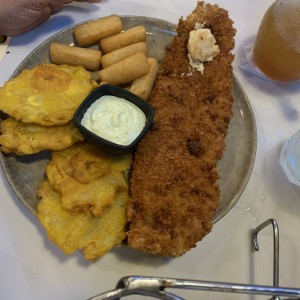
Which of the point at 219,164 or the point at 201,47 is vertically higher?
the point at 201,47

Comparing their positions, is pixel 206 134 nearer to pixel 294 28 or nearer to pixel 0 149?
pixel 294 28

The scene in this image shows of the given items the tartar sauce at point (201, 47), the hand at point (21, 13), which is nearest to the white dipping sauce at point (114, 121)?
the tartar sauce at point (201, 47)

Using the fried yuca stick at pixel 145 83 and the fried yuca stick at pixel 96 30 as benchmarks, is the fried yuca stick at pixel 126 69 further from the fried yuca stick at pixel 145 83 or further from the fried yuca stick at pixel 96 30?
the fried yuca stick at pixel 96 30

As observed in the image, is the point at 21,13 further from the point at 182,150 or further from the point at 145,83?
the point at 182,150

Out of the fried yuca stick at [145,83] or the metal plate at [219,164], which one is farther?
the fried yuca stick at [145,83]

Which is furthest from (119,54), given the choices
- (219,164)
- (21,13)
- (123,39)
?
(219,164)

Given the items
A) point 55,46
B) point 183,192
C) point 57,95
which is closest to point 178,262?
point 183,192
